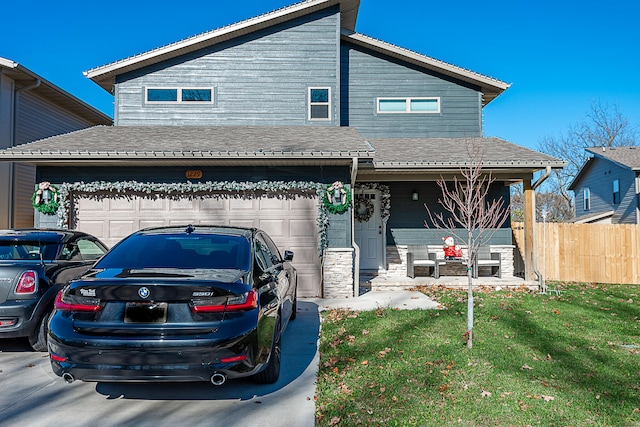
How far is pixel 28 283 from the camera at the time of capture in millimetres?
4957

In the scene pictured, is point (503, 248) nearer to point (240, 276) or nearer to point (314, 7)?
point (314, 7)

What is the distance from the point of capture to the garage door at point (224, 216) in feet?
29.9

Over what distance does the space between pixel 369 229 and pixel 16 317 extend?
849cm

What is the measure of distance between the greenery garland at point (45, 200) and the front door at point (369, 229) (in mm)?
7040

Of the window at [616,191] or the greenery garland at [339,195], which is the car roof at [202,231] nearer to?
the greenery garland at [339,195]

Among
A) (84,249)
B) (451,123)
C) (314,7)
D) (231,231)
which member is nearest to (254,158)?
(84,249)

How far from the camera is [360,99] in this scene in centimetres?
1245

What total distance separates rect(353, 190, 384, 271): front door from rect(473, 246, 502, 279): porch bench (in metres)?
2.44

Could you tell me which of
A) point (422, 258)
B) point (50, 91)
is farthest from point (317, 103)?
point (50, 91)

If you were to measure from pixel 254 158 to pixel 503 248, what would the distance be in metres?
7.11

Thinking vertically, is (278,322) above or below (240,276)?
below

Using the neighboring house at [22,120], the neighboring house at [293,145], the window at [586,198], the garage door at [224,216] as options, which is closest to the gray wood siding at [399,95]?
the neighboring house at [293,145]

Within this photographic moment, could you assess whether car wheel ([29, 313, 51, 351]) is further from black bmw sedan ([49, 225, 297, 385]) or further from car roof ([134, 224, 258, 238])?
black bmw sedan ([49, 225, 297, 385])

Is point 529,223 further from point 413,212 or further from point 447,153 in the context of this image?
point 413,212
